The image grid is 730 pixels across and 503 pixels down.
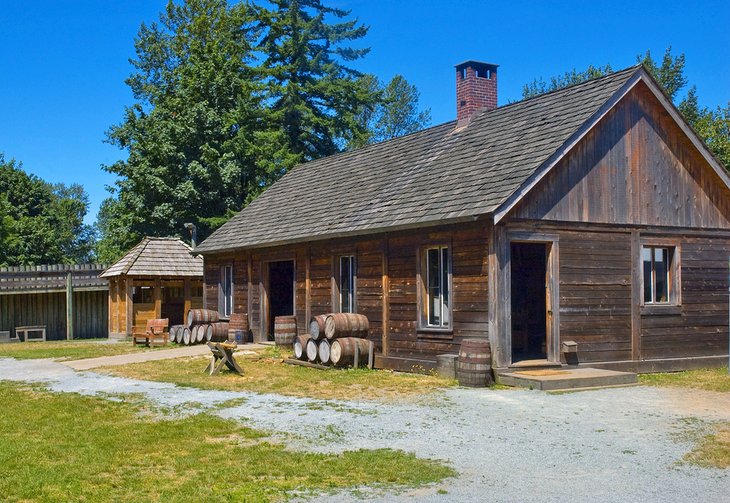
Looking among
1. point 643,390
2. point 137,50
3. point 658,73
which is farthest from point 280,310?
point 658,73

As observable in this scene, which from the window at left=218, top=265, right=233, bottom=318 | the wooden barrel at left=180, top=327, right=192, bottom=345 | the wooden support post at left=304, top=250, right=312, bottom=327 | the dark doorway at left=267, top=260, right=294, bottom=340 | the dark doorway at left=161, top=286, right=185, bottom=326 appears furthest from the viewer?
the dark doorway at left=161, top=286, right=185, bottom=326

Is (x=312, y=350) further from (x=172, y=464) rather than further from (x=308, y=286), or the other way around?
(x=172, y=464)

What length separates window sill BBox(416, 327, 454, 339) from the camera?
650 inches

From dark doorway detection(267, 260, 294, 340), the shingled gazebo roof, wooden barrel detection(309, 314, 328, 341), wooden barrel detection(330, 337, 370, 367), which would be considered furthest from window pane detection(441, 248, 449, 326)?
the shingled gazebo roof

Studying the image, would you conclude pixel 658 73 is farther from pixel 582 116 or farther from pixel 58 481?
pixel 58 481

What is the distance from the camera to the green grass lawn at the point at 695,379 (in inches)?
587

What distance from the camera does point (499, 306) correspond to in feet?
50.5

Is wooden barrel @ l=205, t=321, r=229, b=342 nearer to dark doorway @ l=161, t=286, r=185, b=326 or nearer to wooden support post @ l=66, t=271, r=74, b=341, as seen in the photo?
dark doorway @ l=161, t=286, r=185, b=326

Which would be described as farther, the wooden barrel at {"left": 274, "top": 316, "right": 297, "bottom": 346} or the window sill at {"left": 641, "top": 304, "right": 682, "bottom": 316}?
the wooden barrel at {"left": 274, "top": 316, "right": 297, "bottom": 346}

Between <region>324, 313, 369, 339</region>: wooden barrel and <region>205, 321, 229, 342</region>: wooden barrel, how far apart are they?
7.74 meters

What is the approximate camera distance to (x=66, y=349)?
25531 mm

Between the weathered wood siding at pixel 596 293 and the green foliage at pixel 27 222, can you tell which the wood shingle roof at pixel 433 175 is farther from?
the green foliage at pixel 27 222

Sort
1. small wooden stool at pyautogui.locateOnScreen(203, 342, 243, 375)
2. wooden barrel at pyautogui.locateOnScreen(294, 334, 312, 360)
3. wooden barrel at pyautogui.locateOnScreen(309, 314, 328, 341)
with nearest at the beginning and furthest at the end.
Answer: small wooden stool at pyautogui.locateOnScreen(203, 342, 243, 375) < wooden barrel at pyautogui.locateOnScreen(309, 314, 328, 341) < wooden barrel at pyautogui.locateOnScreen(294, 334, 312, 360)

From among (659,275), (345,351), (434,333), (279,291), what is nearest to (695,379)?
(659,275)
